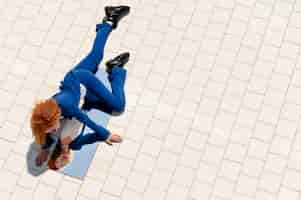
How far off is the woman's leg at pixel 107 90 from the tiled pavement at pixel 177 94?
207mm

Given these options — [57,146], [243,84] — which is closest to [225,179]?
[243,84]

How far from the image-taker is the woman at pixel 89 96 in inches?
281

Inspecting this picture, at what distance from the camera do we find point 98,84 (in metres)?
7.83

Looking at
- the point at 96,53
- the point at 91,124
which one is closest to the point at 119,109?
the point at 91,124

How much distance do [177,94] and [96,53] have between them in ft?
4.39

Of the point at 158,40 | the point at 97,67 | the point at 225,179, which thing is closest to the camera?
the point at 225,179

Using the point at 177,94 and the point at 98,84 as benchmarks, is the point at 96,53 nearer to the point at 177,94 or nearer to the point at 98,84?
the point at 98,84

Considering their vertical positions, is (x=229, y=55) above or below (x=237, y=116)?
above

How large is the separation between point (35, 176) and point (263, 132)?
3261 mm

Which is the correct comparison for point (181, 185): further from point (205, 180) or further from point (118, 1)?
point (118, 1)

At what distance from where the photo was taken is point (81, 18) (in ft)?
30.2

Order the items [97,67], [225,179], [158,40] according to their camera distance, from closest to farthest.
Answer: [225,179] < [97,67] < [158,40]

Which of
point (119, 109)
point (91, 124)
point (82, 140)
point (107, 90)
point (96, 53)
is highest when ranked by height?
point (96, 53)

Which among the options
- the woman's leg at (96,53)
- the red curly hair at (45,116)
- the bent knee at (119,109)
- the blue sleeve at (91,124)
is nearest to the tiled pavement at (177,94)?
the bent knee at (119,109)
